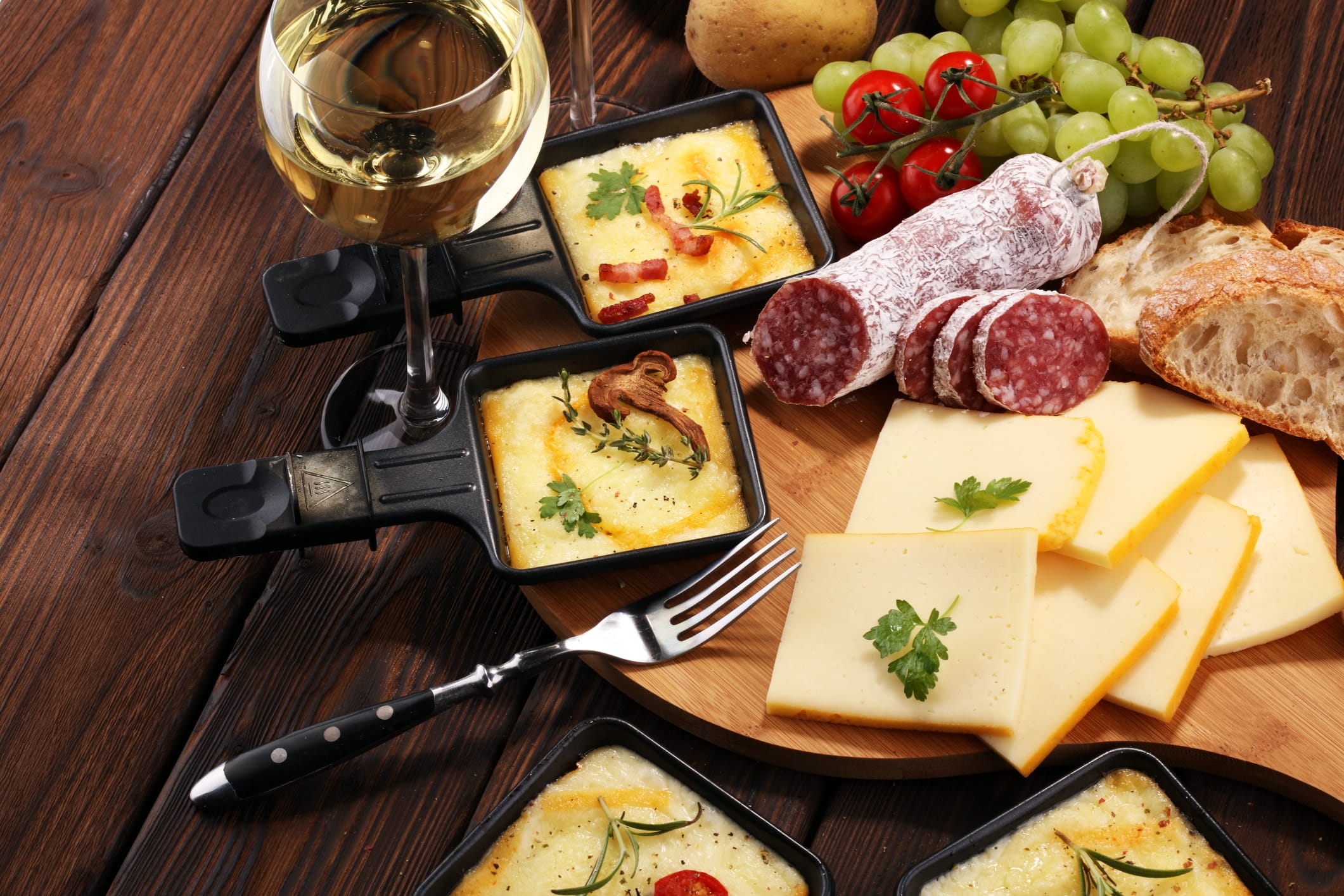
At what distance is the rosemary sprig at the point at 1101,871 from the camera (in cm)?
187

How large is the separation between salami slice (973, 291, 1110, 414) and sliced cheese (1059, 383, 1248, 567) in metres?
0.05

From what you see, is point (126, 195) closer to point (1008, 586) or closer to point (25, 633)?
point (25, 633)

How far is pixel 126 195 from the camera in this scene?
274 cm

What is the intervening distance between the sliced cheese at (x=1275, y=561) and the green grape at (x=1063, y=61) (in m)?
0.91

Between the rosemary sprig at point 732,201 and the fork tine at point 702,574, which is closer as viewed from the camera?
the fork tine at point 702,574

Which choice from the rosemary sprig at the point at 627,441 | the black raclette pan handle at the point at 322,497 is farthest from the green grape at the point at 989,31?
the black raclette pan handle at the point at 322,497

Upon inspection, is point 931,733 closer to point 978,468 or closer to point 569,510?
point 978,468

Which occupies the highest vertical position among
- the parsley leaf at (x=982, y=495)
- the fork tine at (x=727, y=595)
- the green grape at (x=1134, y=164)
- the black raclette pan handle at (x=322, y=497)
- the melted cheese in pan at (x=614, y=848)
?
the green grape at (x=1134, y=164)

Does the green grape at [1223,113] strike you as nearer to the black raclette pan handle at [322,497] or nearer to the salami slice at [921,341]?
the salami slice at [921,341]

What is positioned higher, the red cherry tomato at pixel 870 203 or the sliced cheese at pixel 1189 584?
the red cherry tomato at pixel 870 203

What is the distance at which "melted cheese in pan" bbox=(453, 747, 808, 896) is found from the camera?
190 cm

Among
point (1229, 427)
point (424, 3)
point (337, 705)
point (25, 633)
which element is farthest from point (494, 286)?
point (1229, 427)

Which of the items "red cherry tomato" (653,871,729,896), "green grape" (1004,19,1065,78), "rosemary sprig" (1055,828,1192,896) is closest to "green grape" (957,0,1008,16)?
"green grape" (1004,19,1065,78)

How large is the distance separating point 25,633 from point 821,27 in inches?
81.6
